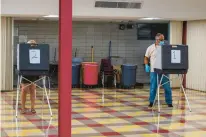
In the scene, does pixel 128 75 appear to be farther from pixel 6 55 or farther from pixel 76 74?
pixel 6 55

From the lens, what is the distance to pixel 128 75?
15.6 m

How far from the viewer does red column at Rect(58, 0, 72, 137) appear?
175 inches

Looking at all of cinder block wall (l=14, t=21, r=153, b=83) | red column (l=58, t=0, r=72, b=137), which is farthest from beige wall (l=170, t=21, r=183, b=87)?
red column (l=58, t=0, r=72, b=137)

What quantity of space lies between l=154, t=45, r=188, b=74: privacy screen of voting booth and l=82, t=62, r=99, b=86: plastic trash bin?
203 inches

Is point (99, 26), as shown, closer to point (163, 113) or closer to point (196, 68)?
point (196, 68)

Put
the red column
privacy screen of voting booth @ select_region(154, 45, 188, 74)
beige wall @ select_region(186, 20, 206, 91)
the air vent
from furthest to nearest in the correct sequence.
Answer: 1. beige wall @ select_region(186, 20, 206, 91)
2. the air vent
3. privacy screen of voting booth @ select_region(154, 45, 188, 74)
4. the red column

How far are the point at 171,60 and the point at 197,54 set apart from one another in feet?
17.2

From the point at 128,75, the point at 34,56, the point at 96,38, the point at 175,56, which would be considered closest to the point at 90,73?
the point at 128,75

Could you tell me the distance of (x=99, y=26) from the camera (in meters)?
16.4

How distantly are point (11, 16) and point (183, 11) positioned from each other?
5156 mm

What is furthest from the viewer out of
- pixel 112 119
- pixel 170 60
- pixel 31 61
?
pixel 170 60

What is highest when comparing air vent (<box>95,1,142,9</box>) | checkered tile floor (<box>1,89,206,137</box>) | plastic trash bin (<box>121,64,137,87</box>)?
air vent (<box>95,1,142,9</box>)

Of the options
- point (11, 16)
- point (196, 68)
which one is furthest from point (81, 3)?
point (196, 68)

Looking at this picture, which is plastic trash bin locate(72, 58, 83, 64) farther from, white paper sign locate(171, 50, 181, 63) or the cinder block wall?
white paper sign locate(171, 50, 181, 63)
